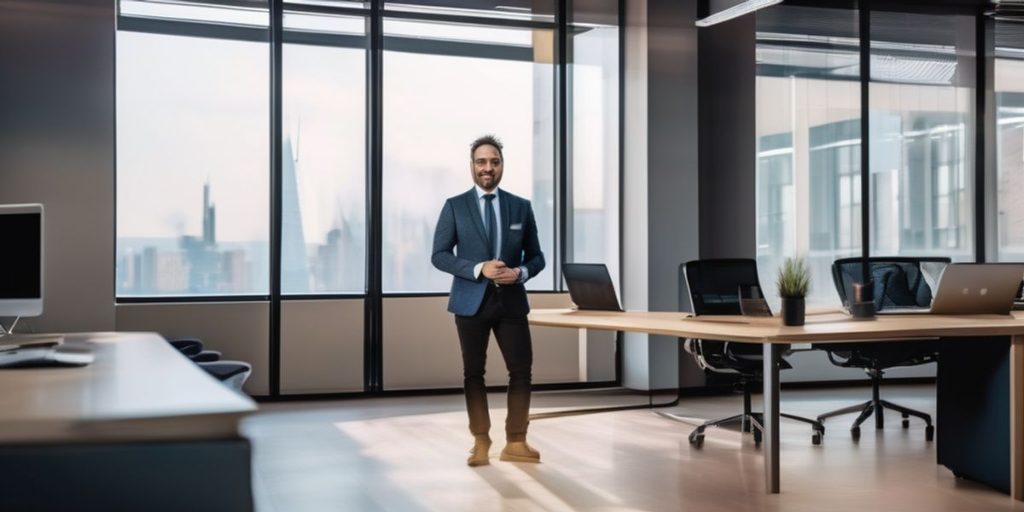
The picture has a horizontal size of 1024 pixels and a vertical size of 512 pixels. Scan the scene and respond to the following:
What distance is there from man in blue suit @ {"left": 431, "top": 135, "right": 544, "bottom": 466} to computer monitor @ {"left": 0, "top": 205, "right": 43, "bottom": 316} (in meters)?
2.04

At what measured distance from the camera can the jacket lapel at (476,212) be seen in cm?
547

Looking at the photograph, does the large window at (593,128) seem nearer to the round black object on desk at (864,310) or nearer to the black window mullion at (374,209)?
the black window mullion at (374,209)

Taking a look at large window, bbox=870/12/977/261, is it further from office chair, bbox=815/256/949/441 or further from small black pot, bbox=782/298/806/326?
small black pot, bbox=782/298/806/326

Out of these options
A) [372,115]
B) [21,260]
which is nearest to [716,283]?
[372,115]

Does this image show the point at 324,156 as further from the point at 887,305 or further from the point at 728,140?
the point at 887,305

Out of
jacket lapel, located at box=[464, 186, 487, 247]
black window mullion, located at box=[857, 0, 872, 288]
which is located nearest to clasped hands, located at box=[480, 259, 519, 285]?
jacket lapel, located at box=[464, 186, 487, 247]

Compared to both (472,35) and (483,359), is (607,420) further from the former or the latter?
(472,35)

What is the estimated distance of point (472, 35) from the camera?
8.70 metres

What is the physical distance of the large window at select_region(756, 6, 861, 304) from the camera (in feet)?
29.9

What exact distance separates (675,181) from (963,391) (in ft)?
12.6

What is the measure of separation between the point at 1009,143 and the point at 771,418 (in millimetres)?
6553

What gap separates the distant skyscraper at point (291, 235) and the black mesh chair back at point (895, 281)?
4.11 meters

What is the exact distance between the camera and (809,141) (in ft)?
30.4

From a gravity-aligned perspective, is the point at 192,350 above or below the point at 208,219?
below
